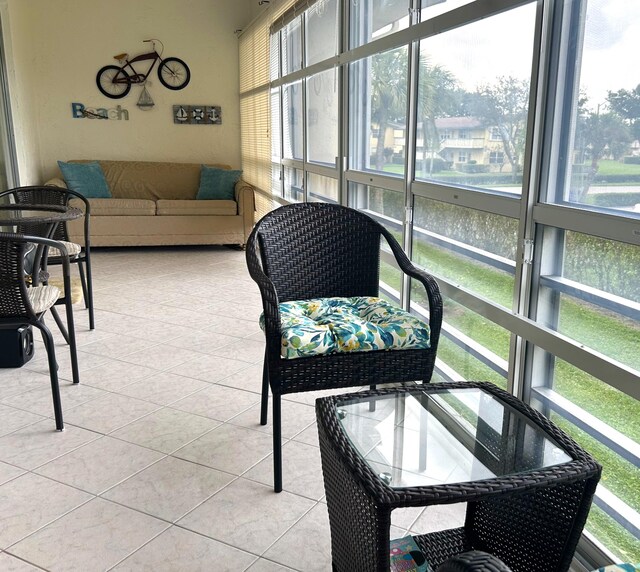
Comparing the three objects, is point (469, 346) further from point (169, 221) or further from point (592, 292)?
point (169, 221)

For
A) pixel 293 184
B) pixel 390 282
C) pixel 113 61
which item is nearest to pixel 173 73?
pixel 113 61

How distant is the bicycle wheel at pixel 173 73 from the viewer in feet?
23.3

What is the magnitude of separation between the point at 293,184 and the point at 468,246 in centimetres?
296

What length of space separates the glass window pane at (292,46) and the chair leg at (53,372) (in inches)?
117

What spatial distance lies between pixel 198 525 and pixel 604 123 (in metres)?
1.57

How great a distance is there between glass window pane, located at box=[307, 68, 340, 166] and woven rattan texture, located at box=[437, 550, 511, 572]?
9.98 ft

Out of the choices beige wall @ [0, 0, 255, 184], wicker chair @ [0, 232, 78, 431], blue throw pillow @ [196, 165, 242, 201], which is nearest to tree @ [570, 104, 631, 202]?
wicker chair @ [0, 232, 78, 431]

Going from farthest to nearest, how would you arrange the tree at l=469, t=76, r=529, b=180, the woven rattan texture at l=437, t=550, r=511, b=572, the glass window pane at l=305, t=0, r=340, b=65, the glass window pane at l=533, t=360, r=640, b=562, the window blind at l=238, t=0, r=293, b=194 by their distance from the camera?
1. the window blind at l=238, t=0, r=293, b=194
2. the glass window pane at l=305, t=0, r=340, b=65
3. the tree at l=469, t=76, r=529, b=180
4. the glass window pane at l=533, t=360, r=640, b=562
5. the woven rattan texture at l=437, t=550, r=511, b=572

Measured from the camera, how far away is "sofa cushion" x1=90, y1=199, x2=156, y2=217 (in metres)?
6.09

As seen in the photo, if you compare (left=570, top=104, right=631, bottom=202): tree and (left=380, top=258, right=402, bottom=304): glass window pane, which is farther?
(left=380, top=258, right=402, bottom=304): glass window pane

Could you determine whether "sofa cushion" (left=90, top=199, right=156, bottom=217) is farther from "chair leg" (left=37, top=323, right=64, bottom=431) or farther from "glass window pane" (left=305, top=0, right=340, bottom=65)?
"chair leg" (left=37, top=323, right=64, bottom=431)

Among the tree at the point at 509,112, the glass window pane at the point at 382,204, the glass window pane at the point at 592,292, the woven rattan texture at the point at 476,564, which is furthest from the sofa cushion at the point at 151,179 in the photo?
the woven rattan texture at the point at 476,564

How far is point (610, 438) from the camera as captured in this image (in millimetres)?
1660

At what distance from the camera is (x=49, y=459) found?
2238 mm
